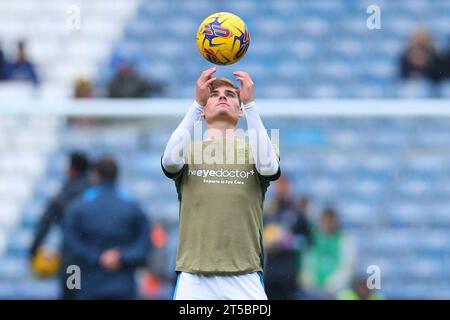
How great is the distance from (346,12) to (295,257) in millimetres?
6100

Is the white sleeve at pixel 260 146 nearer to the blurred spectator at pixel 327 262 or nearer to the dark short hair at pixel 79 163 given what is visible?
the dark short hair at pixel 79 163

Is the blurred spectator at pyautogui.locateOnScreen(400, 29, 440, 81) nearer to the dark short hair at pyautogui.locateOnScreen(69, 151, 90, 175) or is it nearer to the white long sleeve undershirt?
the dark short hair at pyautogui.locateOnScreen(69, 151, 90, 175)

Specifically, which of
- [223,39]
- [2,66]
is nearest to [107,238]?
[223,39]

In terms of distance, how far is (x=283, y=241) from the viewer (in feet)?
31.1

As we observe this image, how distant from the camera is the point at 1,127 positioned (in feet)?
36.9

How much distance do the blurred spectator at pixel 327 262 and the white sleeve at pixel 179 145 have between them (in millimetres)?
4754

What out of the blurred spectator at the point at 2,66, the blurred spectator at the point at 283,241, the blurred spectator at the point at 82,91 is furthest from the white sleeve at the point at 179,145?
the blurred spectator at the point at 2,66

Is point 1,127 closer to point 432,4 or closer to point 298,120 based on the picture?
point 298,120

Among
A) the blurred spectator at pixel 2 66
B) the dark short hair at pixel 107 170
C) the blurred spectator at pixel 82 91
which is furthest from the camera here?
the blurred spectator at pixel 2 66

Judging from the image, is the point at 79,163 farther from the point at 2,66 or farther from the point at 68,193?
the point at 2,66

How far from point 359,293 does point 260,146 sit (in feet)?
13.1

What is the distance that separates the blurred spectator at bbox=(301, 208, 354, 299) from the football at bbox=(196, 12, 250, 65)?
173 inches

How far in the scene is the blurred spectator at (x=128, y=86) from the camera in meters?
11.6

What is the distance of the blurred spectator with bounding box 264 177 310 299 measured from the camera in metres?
9.32
